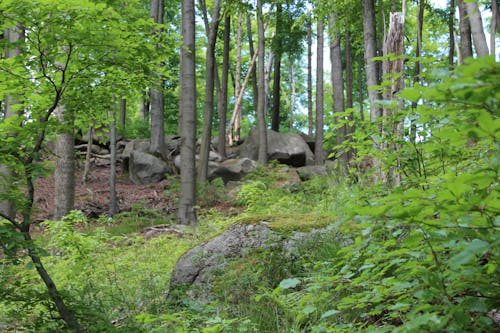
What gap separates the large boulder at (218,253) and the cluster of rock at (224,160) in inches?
361

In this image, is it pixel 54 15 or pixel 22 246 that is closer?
pixel 22 246

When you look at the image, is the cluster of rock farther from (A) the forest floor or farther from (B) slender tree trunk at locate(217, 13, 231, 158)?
(A) the forest floor

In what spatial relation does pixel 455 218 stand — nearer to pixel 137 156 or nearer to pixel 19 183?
pixel 19 183

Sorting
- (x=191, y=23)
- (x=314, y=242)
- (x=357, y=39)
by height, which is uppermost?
(x=357, y=39)

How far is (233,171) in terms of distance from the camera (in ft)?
47.1

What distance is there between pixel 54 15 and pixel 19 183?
1.32 metres

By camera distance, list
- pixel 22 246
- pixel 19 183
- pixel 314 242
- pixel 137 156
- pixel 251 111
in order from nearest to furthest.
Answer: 1. pixel 22 246
2. pixel 19 183
3. pixel 314 242
4. pixel 137 156
5. pixel 251 111

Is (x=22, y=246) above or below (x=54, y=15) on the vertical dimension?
below

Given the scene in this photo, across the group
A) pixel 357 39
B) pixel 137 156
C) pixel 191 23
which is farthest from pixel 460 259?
pixel 137 156


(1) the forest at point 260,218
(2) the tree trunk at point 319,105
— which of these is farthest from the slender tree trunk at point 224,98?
(1) the forest at point 260,218

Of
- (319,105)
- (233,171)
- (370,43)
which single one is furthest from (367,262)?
(319,105)

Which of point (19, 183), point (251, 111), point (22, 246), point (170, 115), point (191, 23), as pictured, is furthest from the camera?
point (251, 111)

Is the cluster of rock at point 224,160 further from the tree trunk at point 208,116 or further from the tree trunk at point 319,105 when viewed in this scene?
the tree trunk at point 208,116

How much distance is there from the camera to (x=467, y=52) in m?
9.85
